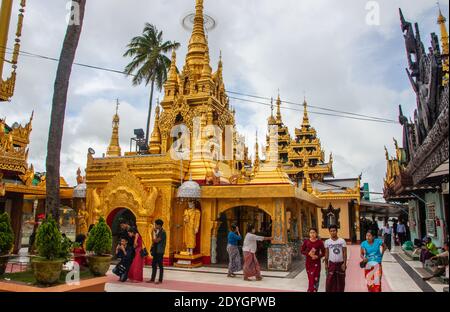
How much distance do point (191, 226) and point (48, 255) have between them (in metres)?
6.64

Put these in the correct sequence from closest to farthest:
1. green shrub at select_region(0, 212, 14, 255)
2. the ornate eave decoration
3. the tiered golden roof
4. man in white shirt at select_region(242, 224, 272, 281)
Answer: green shrub at select_region(0, 212, 14, 255) → man in white shirt at select_region(242, 224, 272, 281) → the ornate eave decoration → the tiered golden roof

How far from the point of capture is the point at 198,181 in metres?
14.3

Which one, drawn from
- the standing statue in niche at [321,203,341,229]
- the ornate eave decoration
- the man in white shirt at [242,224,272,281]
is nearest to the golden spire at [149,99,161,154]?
the ornate eave decoration

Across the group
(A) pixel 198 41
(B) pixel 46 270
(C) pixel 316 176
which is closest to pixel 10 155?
(B) pixel 46 270

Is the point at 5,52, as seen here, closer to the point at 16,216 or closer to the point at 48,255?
the point at 16,216

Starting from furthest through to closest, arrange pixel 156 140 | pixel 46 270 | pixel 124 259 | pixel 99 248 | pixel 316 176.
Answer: pixel 316 176, pixel 156 140, pixel 124 259, pixel 99 248, pixel 46 270

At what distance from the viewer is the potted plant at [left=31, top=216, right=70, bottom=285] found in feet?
22.1

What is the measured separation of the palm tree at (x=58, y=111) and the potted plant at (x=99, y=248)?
0.97 meters

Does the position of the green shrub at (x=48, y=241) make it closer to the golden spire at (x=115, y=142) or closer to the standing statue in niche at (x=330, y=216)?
the golden spire at (x=115, y=142)

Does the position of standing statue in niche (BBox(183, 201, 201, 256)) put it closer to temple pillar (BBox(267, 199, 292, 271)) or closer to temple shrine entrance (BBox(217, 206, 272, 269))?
temple shrine entrance (BBox(217, 206, 272, 269))

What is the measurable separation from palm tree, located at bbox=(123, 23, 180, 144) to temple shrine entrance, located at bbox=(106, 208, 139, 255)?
39.2 feet
